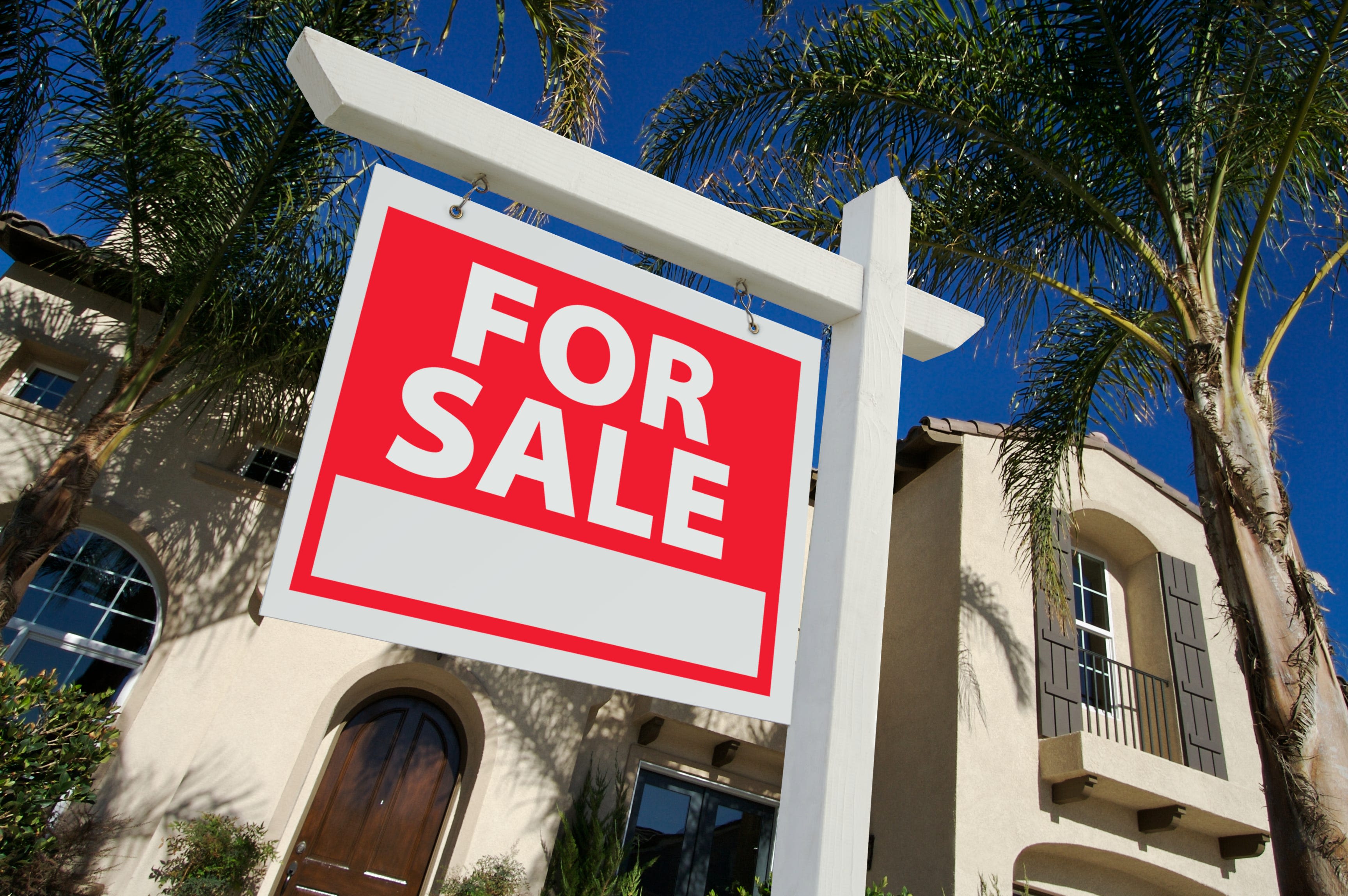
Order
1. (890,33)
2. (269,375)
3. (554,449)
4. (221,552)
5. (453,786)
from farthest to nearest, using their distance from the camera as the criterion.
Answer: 1. (453,786)
2. (221,552)
3. (269,375)
4. (890,33)
5. (554,449)

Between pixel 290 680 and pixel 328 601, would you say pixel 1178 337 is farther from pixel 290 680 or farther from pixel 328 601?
pixel 290 680

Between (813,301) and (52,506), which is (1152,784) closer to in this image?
(813,301)

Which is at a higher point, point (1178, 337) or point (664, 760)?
point (1178, 337)

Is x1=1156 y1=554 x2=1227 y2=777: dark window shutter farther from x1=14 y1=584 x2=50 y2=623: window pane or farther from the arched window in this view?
x1=14 y1=584 x2=50 y2=623: window pane

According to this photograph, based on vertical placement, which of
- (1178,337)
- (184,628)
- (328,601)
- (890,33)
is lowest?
(328,601)

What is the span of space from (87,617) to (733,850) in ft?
24.4

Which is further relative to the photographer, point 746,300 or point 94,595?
point 94,595

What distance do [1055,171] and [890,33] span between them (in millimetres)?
1399

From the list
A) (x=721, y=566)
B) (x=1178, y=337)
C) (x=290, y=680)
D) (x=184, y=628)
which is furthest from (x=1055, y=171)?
(x=184, y=628)

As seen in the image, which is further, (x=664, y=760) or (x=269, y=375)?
(x=664, y=760)

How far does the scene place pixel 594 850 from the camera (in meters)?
8.49

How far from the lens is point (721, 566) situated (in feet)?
4.58

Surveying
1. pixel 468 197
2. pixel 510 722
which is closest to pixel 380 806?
pixel 510 722

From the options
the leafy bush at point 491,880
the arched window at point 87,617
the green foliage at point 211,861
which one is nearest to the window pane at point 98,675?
the arched window at point 87,617
